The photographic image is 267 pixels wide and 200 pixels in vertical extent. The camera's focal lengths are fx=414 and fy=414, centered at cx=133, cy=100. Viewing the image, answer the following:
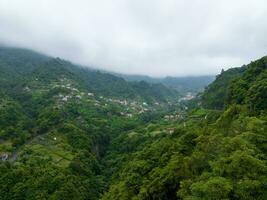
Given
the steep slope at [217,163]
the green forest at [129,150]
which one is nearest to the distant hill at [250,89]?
the steep slope at [217,163]

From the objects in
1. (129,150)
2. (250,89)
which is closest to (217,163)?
(250,89)

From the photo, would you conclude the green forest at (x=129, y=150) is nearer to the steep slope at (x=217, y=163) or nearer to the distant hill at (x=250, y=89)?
the steep slope at (x=217, y=163)

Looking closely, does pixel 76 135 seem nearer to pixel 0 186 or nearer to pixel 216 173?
pixel 0 186

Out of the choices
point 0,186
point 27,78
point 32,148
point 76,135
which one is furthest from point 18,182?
point 27,78

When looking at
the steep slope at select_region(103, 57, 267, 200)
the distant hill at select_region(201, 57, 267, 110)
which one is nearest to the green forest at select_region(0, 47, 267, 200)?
the steep slope at select_region(103, 57, 267, 200)

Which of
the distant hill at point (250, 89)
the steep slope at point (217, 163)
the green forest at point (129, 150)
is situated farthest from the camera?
the distant hill at point (250, 89)

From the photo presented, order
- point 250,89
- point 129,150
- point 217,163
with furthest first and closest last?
point 129,150 < point 250,89 < point 217,163

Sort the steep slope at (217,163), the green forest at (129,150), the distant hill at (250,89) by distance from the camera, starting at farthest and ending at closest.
Result: 1. the distant hill at (250,89)
2. the green forest at (129,150)
3. the steep slope at (217,163)

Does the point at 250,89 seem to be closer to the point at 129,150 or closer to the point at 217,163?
the point at 217,163
